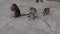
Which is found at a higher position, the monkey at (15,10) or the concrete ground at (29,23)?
the monkey at (15,10)

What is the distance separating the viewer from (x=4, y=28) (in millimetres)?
1223

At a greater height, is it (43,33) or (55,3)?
(55,3)

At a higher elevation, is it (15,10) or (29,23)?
(15,10)

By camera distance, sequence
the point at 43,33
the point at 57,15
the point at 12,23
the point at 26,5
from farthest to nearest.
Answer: the point at 26,5 < the point at 57,15 < the point at 12,23 < the point at 43,33

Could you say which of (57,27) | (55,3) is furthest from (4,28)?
(55,3)

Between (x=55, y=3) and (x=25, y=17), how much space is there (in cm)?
58

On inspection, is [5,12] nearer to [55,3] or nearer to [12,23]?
[12,23]

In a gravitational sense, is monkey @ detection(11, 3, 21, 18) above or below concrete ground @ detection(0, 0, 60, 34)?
above

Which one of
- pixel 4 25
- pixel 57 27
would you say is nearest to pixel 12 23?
pixel 4 25

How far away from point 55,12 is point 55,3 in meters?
0.30

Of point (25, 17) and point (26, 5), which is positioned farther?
point (26, 5)

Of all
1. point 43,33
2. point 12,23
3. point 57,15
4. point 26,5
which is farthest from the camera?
point 26,5

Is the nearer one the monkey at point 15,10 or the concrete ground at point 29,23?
the concrete ground at point 29,23

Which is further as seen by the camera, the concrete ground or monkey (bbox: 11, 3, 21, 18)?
monkey (bbox: 11, 3, 21, 18)
